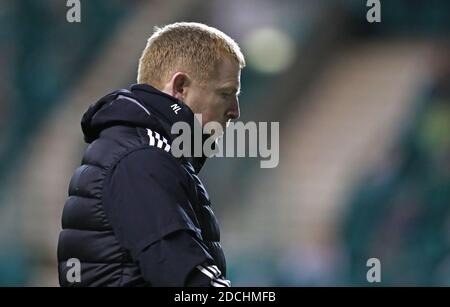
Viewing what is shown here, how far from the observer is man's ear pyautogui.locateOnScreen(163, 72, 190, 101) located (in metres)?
1.51

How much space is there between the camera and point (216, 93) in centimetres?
153

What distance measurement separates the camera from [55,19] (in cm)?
629

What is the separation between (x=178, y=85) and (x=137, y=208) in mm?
325

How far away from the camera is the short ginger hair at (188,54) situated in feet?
4.97

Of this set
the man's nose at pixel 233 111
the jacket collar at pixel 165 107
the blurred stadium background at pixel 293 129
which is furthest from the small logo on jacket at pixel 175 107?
the blurred stadium background at pixel 293 129

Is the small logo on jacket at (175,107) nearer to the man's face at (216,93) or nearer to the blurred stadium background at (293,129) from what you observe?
the man's face at (216,93)

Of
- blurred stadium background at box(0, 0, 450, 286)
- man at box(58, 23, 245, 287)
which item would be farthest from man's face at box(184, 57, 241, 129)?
blurred stadium background at box(0, 0, 450, 286)

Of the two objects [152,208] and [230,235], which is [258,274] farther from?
[152,208]

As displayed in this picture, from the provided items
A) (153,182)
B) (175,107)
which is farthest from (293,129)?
(153,182)

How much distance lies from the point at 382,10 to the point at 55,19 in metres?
2.74

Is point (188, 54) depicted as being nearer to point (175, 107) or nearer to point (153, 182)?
point (175, 107)
